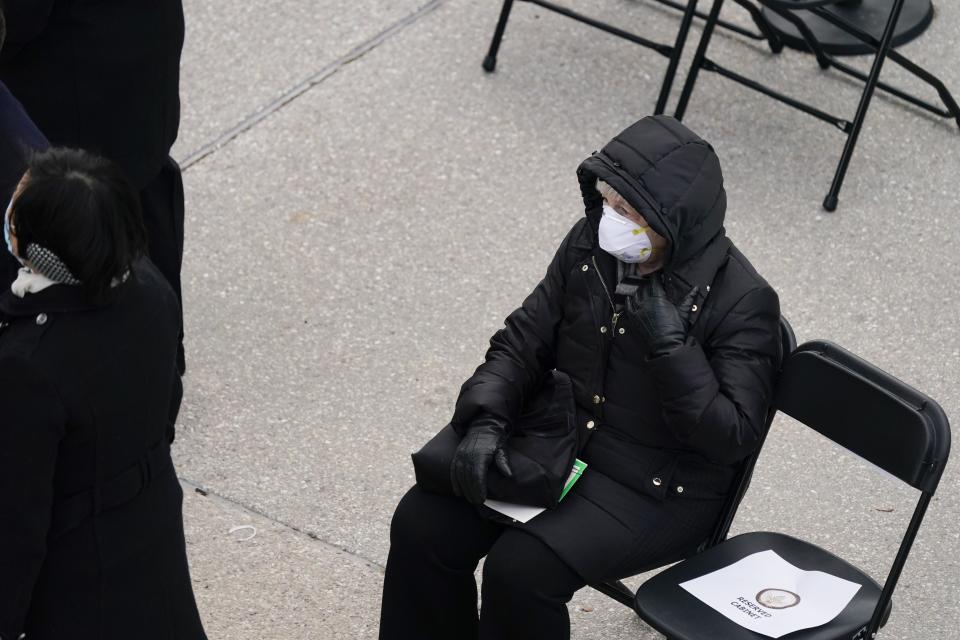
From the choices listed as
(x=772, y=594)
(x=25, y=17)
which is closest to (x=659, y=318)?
(x=772, y=594)

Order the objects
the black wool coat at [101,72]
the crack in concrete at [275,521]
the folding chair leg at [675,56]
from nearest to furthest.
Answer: the black wool coat at [101,72], the crack in concrete at [275,521], the folding chair leg at [675,56]

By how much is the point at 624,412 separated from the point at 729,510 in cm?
33

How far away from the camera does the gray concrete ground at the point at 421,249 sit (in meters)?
3.85

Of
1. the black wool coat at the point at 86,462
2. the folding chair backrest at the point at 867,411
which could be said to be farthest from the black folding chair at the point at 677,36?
the black wool coat at the point at 86,462

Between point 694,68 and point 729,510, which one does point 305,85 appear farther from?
point 729,510

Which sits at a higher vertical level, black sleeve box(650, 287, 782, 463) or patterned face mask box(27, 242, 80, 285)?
patterned face mask box(27, 242, 80, 285)

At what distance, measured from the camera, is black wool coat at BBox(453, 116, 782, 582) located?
3.04 m

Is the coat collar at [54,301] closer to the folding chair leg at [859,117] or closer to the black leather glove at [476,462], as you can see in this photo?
the black leather glove at [476,462]

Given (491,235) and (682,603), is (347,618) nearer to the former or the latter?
(682,603)

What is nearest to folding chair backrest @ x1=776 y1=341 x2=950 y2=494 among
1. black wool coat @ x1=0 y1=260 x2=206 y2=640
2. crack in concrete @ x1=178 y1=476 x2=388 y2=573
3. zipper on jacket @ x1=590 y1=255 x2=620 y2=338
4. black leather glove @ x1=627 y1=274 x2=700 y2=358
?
black leather glove @ x1=627 y1=274 x2=700 y2=358

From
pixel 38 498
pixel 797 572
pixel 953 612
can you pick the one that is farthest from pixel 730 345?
pixel 38 498

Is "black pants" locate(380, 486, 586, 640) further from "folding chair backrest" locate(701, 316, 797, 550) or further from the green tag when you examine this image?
"folding chair backrest" locate(701, 316, 797, 550)

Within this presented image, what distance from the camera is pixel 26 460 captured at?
2391 millimetres

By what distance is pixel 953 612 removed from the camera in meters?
3.65
